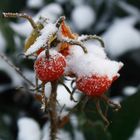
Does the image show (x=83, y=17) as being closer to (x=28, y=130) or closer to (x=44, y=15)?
(x=44, y=15)

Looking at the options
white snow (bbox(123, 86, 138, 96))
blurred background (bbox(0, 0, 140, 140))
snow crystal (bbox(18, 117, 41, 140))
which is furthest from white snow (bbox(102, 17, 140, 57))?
snow crystal (bbox(18, 117, 41, 140))

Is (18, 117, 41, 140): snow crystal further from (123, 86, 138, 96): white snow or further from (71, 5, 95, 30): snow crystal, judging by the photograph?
(71, 5, 95, 30): snow crystal

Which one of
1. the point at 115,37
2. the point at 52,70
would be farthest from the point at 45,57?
the point at 115,37

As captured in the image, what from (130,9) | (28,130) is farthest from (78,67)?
(130,9)

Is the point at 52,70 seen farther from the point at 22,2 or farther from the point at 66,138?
the point at 22,2

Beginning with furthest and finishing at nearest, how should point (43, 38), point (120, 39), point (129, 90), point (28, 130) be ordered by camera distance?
point (120, 39), point (129, 90), point (28, 130), point (43, 38)

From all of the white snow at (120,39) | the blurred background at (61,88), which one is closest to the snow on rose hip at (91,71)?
the blurred background at (61,88)

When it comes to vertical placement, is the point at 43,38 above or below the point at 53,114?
above
